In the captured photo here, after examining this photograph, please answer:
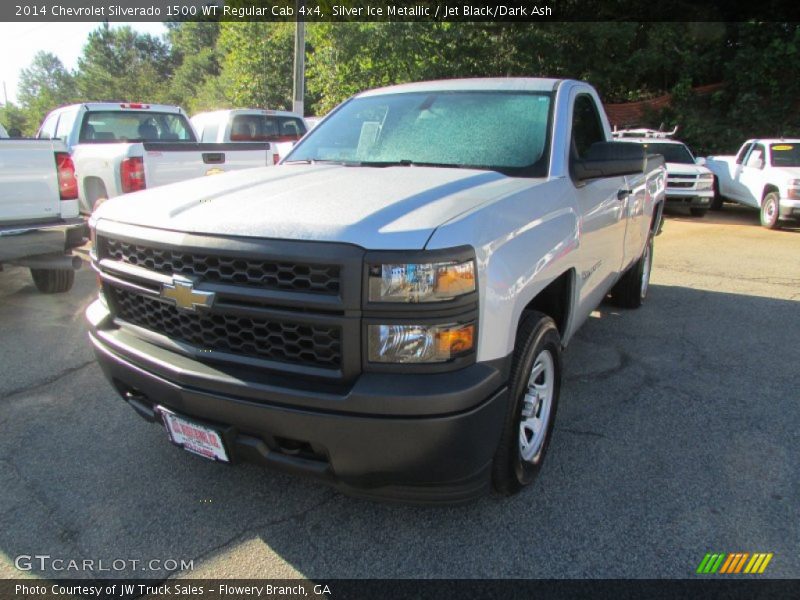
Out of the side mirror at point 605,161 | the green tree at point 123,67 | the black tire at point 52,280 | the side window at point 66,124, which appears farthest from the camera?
the green tree at point 123,67

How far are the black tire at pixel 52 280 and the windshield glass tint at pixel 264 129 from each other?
5.56 metres

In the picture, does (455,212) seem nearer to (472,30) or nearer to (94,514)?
(94,514)

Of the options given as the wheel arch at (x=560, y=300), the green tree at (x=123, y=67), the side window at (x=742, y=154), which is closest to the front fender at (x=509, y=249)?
the wheel arch at (x=560, y=300)

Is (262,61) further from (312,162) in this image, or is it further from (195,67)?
(195,67)

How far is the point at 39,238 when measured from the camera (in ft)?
16.1

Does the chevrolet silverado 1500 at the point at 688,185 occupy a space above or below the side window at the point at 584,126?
below

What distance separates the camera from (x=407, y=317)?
1.93 meters

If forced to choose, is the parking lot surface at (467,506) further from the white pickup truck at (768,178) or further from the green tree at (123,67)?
the green tree at (123,67)

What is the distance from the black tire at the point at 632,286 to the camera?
5.46 m

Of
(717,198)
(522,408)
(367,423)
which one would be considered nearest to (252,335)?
(367,423)

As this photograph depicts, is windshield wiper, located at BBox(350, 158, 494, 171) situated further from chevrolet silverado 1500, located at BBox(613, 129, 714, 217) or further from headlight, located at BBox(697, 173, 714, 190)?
headlight, located at BBox(697, 173, 714, 190)

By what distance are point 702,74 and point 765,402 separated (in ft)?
61.6

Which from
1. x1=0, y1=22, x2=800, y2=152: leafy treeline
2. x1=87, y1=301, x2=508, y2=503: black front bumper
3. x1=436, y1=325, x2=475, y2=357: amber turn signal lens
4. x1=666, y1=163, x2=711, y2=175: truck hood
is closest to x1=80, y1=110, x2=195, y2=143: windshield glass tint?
x1=87, y1=301, x2=508, y2=503: black front bumper

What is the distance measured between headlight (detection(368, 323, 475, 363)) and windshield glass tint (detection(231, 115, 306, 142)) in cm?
978
